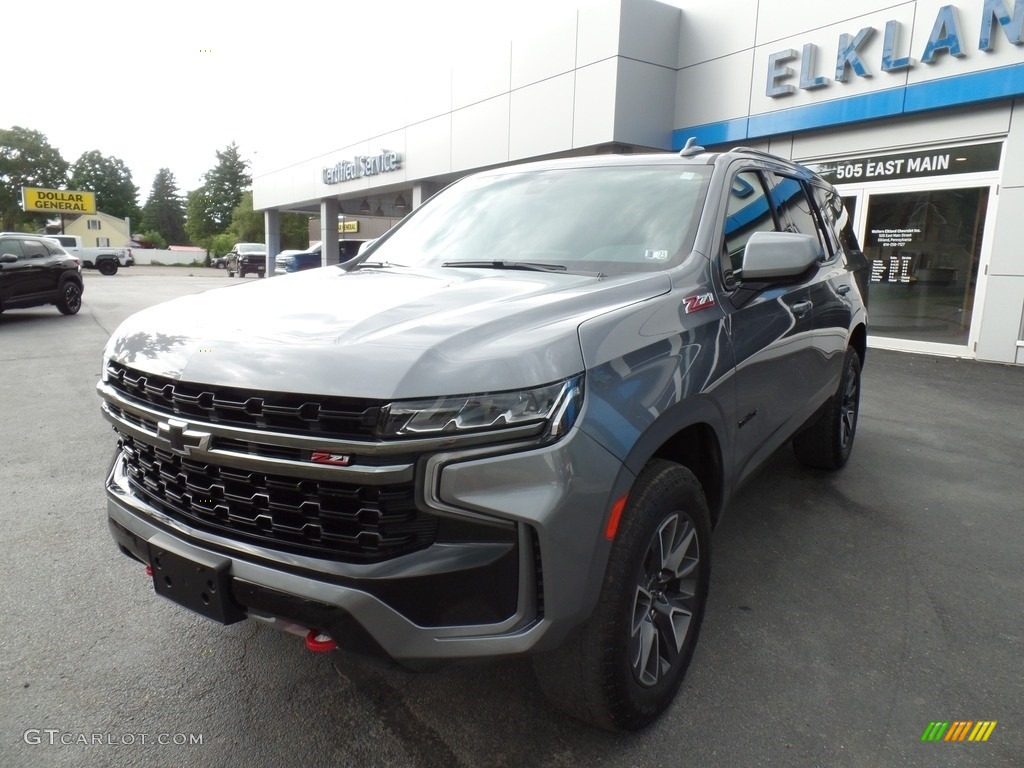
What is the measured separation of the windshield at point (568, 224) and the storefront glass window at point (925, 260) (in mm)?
8794

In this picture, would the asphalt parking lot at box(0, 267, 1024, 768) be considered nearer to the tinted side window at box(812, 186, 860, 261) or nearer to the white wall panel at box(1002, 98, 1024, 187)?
the tinted side window at box(812, 186, 860, 261)

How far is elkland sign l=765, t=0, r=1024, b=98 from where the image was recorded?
9000mm

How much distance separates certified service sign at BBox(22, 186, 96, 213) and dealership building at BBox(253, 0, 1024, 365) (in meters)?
67.8

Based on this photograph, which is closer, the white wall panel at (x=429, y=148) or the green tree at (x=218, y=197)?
the white wall panel at (x=429, y=148)

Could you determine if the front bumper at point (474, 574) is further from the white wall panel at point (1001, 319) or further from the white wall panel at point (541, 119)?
the white wall panel at point (541, 119)

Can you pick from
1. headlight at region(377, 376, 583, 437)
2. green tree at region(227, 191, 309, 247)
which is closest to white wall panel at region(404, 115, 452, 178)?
headlight at region(377, 376, 583, 437)

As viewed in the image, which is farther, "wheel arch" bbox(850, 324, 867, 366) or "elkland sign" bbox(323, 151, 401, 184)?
"elkland sign" bbox(323, 151, 401, 184)

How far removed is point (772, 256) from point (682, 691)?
1.54 metres

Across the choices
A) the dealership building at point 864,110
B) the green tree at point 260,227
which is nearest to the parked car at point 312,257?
the dealership building at point 864,110

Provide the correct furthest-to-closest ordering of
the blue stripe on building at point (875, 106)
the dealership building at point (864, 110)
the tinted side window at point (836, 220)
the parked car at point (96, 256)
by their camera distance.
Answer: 1. the parked car at point (96, 256)
2. the dealership building at point (864, 110)
3. the blue stripe on building at point (875, 106)
4. the tinted side window at point (836, 220)

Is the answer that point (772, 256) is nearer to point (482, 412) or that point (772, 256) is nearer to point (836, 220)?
point (482, 412)

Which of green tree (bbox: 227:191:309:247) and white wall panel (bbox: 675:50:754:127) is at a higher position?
white wall panel (bbox: 675:50:754:127)

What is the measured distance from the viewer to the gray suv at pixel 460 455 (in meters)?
1.70

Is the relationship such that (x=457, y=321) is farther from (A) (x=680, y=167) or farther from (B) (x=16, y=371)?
(B) (x=16, y=371)
